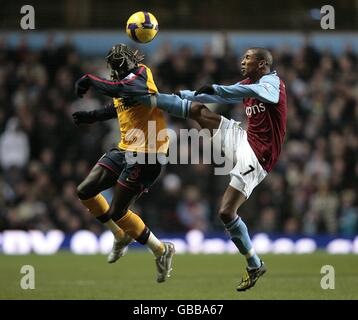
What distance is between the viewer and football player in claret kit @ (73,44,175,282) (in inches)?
403

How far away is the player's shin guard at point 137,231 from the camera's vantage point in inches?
413

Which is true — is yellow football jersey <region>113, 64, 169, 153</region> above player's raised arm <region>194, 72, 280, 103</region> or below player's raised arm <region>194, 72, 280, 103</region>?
below

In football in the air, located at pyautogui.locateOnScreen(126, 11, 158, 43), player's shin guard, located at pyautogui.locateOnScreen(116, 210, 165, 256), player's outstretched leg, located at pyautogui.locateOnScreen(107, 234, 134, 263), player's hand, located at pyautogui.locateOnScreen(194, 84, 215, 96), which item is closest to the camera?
player's hand, located at pyautogui.locateOnScreen(194, 84, 215, 96)

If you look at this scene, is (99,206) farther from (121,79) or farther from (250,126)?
(250,126)

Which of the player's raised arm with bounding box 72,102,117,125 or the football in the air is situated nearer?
the football in the air

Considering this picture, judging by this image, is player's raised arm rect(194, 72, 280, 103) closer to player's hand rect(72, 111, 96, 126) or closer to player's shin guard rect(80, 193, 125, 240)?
player's hand rect(72, 111, 96, 126)

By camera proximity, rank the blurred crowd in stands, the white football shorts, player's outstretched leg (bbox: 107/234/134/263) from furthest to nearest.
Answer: the blurred crowd in stands
player's outstretched leg (bbox: 107/234/134/263)
the white football shorts

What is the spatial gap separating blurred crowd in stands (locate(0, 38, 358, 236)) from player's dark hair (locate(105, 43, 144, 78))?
7.24m

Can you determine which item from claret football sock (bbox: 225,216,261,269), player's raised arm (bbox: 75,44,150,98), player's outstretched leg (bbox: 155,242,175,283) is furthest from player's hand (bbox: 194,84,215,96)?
player's outstretched leg (bbox: 155,242,175,283)

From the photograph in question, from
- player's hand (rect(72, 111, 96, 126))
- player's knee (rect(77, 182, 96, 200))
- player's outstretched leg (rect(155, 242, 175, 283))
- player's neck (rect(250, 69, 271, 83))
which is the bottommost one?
player's outstretched leg (rect(155, 242, 175, 283))

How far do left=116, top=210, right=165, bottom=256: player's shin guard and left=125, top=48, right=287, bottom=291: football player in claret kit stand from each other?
1083 mm

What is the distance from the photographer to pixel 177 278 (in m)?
12.7
